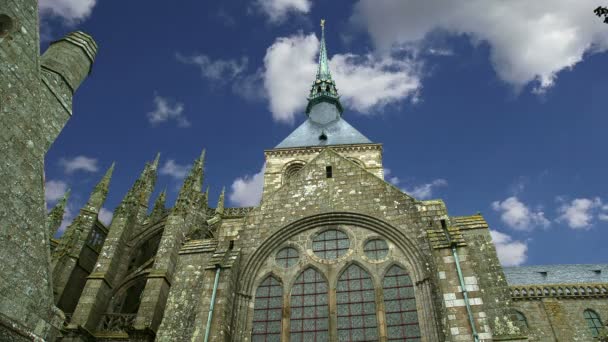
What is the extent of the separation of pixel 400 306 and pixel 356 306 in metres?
0.95

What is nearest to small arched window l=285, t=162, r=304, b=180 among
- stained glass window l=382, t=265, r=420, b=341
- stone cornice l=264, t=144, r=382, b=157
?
stone cornice l=264, t=144, r=382, b=157

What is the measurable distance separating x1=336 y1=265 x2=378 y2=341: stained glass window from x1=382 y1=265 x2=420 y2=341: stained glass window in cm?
31

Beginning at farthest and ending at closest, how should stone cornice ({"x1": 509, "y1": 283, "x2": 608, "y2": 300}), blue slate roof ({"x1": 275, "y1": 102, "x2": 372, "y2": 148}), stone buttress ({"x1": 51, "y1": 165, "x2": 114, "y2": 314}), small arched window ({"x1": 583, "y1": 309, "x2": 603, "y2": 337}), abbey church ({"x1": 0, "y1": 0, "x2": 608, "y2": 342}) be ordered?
blue slate roof ({"x1": 275, "y1": 102, "x2": 372, "y2": 148}) → stone cornice ({"x1": 509, "y1": 283, "x2": 608, "y2": 300}) → small arched window ({"x1": 583, "y1": 309, "x2": 603, "y2": 337}) → stone buttress ({"x1": 51, "y1": 165, "x2": 114, "y2": 314}) → abbey church ({"x1": 0, "y1": 0, "x2": 608, "y2": 342})

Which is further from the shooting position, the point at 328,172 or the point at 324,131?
the point at 324,131

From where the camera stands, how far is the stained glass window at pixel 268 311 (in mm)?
9555

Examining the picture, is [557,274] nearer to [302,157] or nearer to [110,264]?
[302,157]

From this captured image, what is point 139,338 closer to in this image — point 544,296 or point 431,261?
point 431,261

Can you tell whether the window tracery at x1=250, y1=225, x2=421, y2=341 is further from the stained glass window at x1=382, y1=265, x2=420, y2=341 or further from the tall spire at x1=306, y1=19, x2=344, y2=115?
the tall spire at x1=306, y1=19, x2=344, y2=115

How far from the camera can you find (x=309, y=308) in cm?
980

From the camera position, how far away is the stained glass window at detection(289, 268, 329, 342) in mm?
9391

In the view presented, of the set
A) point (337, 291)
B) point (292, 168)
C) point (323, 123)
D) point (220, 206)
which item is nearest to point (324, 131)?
point (323, 123)

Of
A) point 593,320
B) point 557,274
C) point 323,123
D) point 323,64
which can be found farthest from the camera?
point 323,64

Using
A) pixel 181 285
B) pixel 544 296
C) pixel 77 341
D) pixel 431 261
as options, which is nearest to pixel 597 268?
pixel 544 296

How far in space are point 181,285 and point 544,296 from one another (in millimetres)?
19114
